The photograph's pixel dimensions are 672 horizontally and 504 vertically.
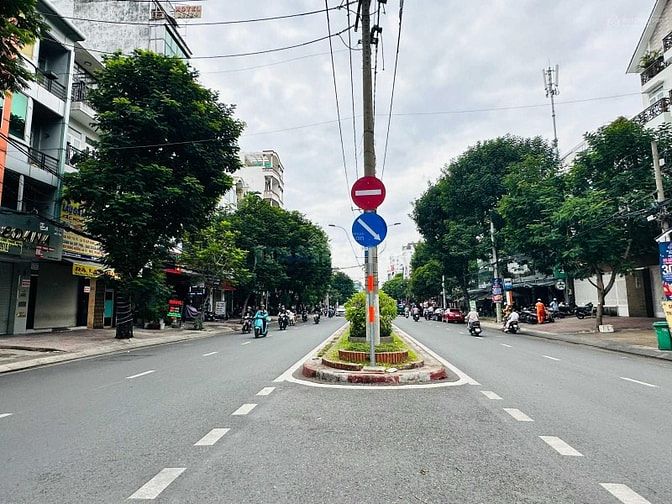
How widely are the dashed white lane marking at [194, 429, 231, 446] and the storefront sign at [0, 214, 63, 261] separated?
53.6 feet

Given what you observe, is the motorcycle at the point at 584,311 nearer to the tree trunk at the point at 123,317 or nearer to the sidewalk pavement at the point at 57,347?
the sidewalk pavement at the point at 57,347

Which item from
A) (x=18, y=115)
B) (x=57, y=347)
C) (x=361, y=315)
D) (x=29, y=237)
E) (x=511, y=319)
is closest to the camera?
(x=361, y=315)

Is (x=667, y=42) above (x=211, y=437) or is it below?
above

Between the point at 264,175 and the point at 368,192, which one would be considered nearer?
the point at 368,192

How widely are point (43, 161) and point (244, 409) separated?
65.2ft

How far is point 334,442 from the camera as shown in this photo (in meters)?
4.68

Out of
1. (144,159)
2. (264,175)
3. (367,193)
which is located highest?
(264,175)

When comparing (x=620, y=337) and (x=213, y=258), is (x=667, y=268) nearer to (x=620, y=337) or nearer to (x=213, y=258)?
(x=620, y=337)

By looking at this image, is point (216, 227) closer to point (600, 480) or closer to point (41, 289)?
point (41, 289)

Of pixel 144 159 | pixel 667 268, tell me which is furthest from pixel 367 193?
pixel 144 159

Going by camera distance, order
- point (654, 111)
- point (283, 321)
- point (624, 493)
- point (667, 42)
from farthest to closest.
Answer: point (283, 321)
point (667, 42)
point (654, 111)
point (624, 493)

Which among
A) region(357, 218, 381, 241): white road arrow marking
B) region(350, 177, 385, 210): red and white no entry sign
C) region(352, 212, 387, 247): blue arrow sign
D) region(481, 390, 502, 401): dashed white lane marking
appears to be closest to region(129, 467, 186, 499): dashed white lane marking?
region(481, 390, 502, 401): dashed white lane marking

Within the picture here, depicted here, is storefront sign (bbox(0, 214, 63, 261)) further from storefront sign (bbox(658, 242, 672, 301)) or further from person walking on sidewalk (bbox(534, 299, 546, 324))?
person walking on sidewalk (bbox(534, 299, 546, 324))

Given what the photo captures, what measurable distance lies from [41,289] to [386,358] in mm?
20022
